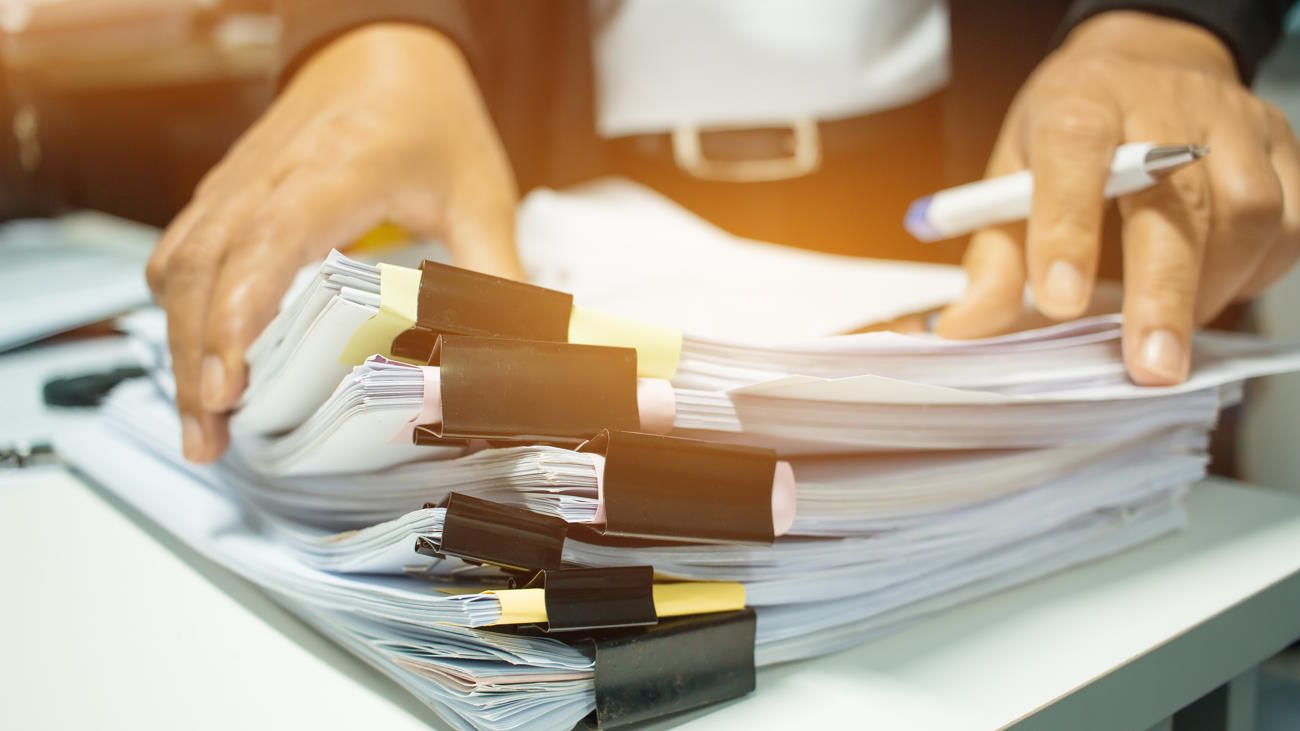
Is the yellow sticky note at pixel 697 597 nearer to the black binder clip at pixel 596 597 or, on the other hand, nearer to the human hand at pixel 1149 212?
the black binder clip at pixel 596 597

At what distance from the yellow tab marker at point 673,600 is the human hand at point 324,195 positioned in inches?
8.8

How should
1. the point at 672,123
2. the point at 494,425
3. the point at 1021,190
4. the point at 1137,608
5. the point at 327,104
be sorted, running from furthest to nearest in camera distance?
1. the point at 672,123
2. the point at 327,104
3. the point at 1021,190
4. the point at 1137,608
5. the point at 494,425

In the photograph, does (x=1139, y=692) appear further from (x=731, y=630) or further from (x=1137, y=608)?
(x=731, y=630)

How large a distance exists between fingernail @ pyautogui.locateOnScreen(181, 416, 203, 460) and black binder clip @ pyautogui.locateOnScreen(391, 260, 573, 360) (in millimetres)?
199

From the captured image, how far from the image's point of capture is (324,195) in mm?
553

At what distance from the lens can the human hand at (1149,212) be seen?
46 cm

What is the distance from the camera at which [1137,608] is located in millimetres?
414

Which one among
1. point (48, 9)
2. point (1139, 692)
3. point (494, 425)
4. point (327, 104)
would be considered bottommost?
point (1139, 692)

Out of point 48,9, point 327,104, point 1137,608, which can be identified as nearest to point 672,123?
point 327,104

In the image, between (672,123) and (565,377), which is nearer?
(565,377)

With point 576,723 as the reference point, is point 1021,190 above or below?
above

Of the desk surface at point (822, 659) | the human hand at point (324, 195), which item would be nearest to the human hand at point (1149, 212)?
the desk surface at point (822, 659)

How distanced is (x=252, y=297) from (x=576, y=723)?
286 mm

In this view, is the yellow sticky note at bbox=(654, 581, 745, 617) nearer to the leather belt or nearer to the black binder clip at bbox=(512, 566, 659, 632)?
the black binder clip at bbox=(512, 566, 659, 632)
